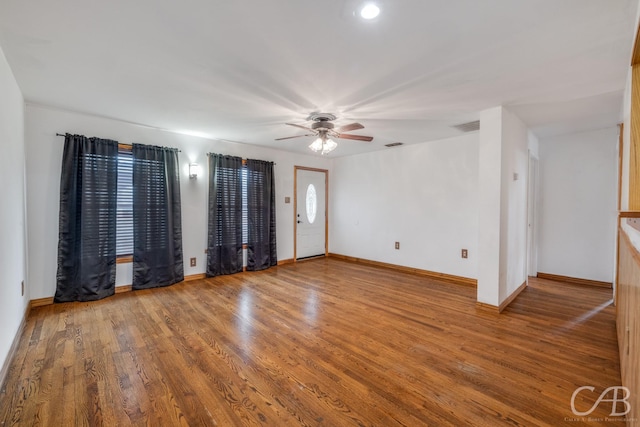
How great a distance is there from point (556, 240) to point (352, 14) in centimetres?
506

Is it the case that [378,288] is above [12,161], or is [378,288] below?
below

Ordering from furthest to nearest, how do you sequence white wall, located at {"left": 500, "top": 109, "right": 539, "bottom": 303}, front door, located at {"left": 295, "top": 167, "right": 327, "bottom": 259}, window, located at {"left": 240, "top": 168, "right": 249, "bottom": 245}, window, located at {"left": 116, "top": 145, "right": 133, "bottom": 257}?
front door, located at {"left": 295, "top": 167, "right": 327, "bottom": 259}, window, located at {"left": 240, "top": 168, "right": 249, "bottom": 245}, window, located at {"left": 116, "top": 145, "right": 133, "bottom": 257}, white wall, located at {"left": 500, "top": 109, "right": 539, "bottom": 303}

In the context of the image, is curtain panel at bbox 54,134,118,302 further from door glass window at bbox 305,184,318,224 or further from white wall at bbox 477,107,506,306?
white wall at bbox 477,107,506,306

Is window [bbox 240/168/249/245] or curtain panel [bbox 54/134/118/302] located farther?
window [bbox 240/168/249/245]

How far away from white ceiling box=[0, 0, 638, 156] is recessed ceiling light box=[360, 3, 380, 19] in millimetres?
42

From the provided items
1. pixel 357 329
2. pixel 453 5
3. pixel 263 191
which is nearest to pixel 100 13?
pixel 453 5

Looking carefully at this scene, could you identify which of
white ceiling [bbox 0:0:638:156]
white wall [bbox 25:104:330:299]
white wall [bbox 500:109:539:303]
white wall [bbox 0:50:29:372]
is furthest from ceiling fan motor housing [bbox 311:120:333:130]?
white wall [bbox 0:50:29:372]

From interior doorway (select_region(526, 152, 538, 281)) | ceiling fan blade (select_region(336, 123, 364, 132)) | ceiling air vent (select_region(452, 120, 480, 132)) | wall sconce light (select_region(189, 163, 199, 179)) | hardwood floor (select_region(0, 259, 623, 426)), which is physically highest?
ceiling air vent (select_region(452, 120, 480, 132))

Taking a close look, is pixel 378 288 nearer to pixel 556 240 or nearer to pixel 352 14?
pixel 556 240

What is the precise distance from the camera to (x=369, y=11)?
1602mm

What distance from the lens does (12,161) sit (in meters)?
2.55

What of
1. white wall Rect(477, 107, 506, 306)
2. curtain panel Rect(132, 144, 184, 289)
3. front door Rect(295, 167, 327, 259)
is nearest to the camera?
white wall Rect(477, 107, 506, 306)

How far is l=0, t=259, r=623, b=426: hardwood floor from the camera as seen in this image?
171 centimetres

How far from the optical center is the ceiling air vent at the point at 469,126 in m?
3.73
